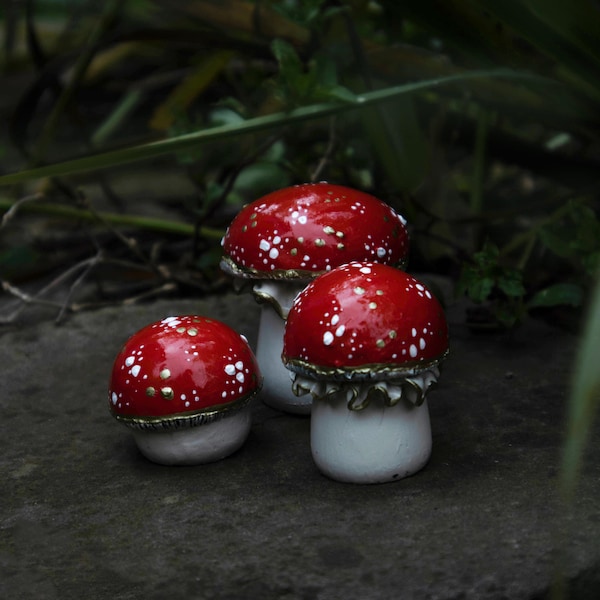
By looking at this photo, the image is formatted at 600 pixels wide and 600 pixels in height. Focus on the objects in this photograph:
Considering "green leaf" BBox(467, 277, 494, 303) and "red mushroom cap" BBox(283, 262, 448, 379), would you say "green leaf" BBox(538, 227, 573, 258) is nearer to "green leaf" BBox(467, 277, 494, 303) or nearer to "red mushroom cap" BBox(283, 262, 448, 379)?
"green leaf" BBox(467, 277, 494, 303)

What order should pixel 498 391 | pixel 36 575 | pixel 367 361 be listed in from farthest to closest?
1. pixel 498 391
2. pixel 367 361
3. pixel 36 575

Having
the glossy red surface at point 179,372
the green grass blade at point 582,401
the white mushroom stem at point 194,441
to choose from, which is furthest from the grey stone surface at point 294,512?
the green grass blade at point 582,401

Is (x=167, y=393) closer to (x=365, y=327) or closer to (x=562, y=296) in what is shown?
(x=365, y=327)

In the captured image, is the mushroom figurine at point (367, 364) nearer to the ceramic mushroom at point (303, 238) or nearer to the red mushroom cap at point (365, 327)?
the red mushroom cap at point (365, 327)

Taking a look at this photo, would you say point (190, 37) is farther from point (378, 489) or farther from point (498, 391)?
point (378, 489)

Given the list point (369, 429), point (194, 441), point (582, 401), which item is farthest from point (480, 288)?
point (582, 401)

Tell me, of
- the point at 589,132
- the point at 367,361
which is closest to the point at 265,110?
the point at 589,132
